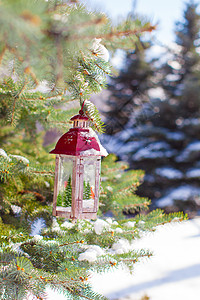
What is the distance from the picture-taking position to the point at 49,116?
944 millimetres

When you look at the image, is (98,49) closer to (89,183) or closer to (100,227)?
(89,183)

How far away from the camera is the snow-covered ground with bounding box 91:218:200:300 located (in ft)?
3.61

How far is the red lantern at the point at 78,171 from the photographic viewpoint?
0.68 metres

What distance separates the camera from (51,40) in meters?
0.37

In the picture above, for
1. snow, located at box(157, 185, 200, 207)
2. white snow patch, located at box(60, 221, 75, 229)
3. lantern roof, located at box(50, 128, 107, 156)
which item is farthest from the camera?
snow, located at box(157, 185, 200, 207)

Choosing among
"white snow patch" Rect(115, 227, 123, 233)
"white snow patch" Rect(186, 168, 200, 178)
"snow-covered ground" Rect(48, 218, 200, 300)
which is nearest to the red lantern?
"white snow patch" Rect(115, 227, 123, 233)

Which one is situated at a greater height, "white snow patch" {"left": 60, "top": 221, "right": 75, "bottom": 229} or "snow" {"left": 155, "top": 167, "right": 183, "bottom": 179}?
"snow" {"left": 155, "top": 167, "right": 183, "bottom": 179}

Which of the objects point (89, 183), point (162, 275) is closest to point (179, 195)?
point (162, 275)

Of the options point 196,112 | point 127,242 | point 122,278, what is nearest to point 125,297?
point 122,278

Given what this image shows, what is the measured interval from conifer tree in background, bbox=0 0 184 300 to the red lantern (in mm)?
63

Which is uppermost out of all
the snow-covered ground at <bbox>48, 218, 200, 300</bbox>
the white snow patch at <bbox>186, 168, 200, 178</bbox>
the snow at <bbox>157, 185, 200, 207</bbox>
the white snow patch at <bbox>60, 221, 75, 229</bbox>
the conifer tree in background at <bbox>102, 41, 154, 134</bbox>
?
the conifer tree in background at <bbox>102, 41, 154, 134</bbox>

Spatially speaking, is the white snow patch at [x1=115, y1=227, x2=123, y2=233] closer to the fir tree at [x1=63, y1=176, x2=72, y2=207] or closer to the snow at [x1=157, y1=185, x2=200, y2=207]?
the fir tree at [x1=63, y1=176, x2=72, y2=207]

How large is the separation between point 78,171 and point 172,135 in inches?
119

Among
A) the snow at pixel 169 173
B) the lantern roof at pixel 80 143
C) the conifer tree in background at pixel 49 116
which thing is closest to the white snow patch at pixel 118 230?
the conifer tree in background at pixel 49 116
